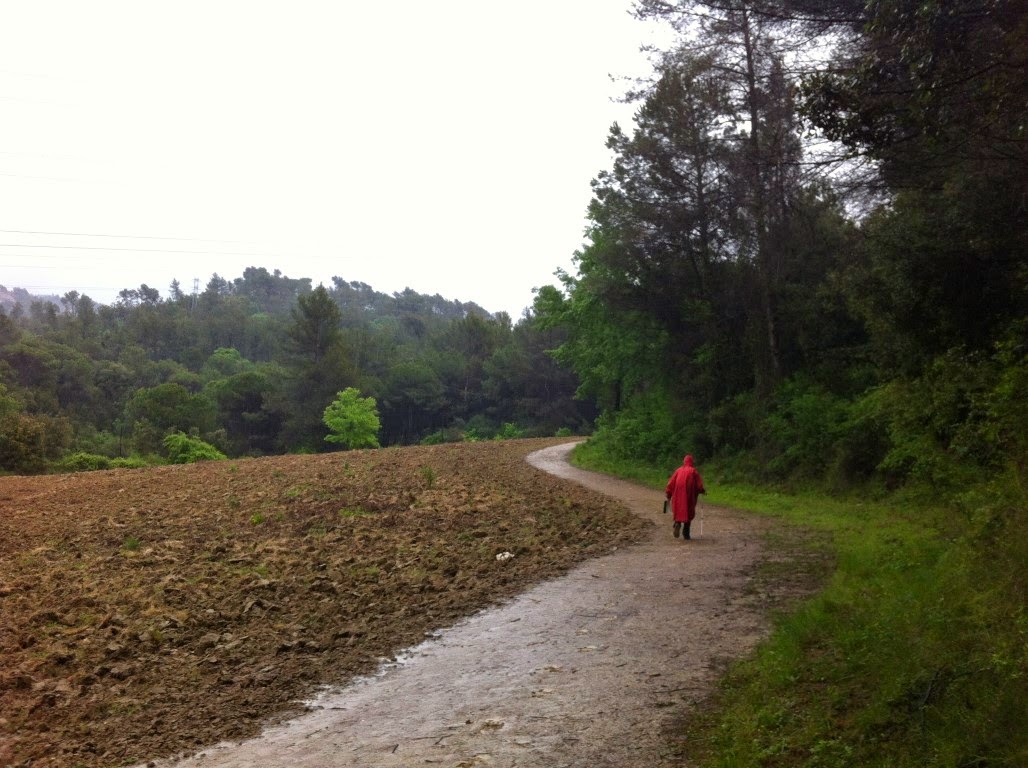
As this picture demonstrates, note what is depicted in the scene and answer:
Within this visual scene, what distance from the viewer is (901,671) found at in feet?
19.8

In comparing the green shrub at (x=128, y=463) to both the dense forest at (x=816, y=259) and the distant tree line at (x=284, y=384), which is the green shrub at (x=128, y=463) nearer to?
the dense forest at (x=816, y=259)

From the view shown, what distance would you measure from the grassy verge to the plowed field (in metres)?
3.78

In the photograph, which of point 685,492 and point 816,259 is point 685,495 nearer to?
point 685,492

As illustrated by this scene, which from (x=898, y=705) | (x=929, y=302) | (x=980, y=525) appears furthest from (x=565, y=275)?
(x=898, y=705)

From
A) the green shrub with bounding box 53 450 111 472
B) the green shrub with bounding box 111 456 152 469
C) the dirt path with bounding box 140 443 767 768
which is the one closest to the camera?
the dirt path with bounding box 140 443 767 768

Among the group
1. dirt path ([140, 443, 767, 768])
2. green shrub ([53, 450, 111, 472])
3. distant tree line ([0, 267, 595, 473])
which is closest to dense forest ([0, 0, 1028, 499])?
green shrub ([53, 450, 111, 472])

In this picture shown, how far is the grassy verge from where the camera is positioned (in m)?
4.93

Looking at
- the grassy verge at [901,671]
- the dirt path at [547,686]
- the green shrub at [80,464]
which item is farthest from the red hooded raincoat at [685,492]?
the green shrub at [80,464]

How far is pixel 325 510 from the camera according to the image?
18578 millimetres

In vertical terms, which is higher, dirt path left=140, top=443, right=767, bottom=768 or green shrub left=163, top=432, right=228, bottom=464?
dirt path left=140, top=443, right=767, bottom=768

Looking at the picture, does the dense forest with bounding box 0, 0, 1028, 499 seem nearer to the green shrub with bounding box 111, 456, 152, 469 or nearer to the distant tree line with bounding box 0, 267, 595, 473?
the green shrub with bounding box 111, 456, 152, 469

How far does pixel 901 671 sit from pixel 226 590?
828 cm

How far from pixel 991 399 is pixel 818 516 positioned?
6.85m

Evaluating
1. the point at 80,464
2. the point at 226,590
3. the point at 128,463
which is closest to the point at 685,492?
the point at 226,590
